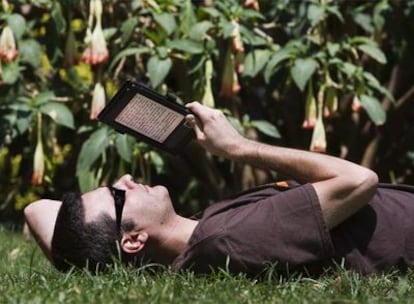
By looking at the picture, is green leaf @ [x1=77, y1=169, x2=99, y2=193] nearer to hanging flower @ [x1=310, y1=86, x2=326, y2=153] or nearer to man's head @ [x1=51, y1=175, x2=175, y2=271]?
hanging flower @ [x1=310, y1=86, x2=326, y2=153]

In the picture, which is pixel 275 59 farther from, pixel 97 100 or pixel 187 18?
pixel 97 100

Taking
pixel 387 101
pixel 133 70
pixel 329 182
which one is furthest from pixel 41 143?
pixel 329 182

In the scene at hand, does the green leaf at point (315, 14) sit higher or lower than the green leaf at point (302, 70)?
higher

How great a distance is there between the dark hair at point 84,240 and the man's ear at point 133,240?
0.06 ft

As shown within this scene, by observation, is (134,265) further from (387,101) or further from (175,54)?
(387,101)

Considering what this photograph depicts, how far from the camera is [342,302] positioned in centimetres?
284

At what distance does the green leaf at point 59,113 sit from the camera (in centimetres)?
546

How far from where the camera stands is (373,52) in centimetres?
549

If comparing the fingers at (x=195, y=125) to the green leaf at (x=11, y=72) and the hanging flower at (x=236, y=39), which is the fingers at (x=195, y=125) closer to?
the hanging flower at (x=236, y=39)

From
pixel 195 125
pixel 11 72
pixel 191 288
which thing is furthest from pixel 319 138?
pixel 191 288

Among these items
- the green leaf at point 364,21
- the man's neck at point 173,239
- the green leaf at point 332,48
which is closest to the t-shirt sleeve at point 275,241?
the man's neck at point 173,239

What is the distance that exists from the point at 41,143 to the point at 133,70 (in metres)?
0.74

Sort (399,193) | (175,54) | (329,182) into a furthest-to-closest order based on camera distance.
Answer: (175,54)
(399,193)
(329,182)

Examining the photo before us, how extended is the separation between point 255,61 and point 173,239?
2.13m
